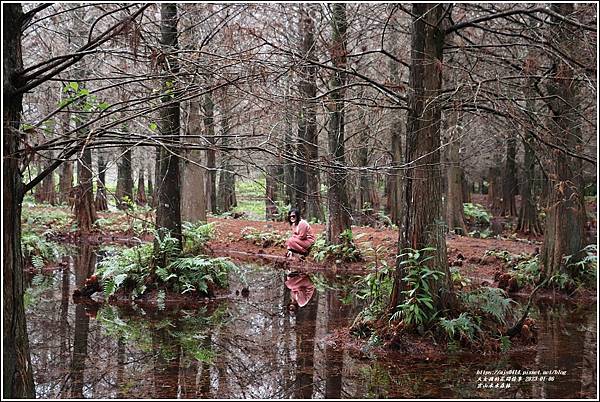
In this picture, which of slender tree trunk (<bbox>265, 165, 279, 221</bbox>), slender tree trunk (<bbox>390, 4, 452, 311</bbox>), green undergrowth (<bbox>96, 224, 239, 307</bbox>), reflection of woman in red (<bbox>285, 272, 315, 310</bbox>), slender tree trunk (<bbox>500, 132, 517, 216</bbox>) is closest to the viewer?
slender tree trunk (<bbox>265, 165, 279, 221</bbox>)

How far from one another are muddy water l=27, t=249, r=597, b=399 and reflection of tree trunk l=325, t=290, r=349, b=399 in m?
0.01

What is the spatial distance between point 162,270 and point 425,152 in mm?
5263

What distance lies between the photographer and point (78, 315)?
8656 mm

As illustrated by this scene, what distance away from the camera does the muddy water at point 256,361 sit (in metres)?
5.55

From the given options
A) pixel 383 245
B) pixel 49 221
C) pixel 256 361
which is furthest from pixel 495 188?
pixel 256 361

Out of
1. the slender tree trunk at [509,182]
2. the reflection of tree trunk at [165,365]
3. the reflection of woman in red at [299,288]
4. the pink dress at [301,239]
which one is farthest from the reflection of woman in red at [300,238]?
the slender tree trunk at [509,182]

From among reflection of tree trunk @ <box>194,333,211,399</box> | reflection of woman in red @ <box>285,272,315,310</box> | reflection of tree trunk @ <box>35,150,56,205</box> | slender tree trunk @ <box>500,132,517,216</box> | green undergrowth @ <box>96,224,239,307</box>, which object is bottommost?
reflection of tree trunk @ <box>194,333,211,399</box>

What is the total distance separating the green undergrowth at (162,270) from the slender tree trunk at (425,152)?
13.7 feet

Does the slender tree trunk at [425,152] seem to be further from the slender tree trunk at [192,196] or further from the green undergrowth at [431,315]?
the slender tree trunk at [192,196]

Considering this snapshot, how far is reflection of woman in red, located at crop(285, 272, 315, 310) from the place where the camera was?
995 centimetres

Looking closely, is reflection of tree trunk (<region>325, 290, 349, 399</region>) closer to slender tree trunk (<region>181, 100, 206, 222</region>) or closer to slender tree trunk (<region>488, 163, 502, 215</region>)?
slender tree trunk (<region>181, 100, 206, 222</region>)

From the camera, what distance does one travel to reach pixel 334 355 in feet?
22.2

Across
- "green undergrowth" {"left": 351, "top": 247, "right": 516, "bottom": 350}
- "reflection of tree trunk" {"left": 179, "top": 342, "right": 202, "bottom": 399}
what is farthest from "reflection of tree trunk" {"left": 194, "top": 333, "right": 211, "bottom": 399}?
"green undergrowth" {"left": 351, "top": 247, "right": 516, "bottom": 350}

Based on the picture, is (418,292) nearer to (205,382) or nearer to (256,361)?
(256,361)
